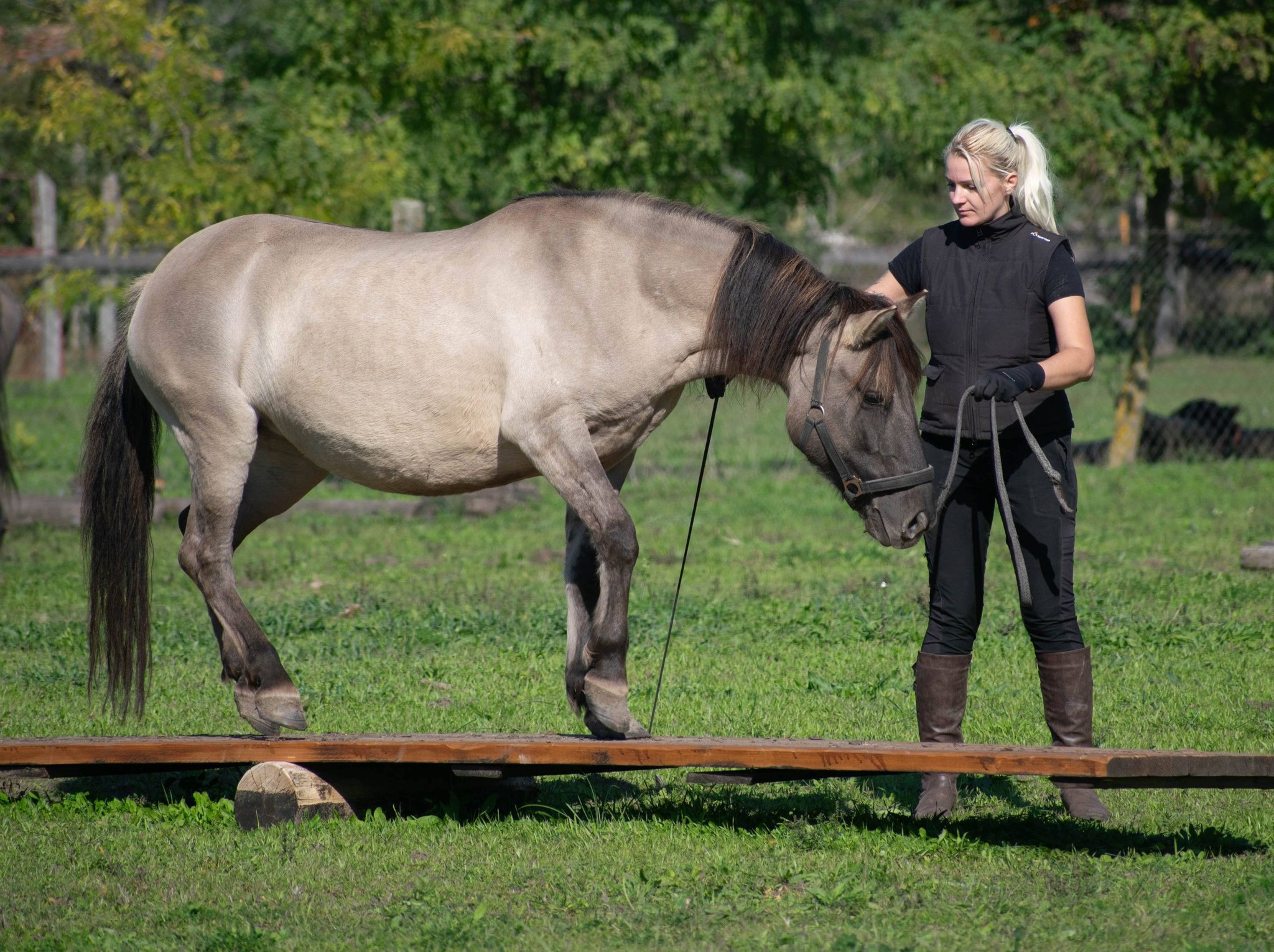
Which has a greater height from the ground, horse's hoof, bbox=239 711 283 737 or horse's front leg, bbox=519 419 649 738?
horse's front leg, bbox=519 419 649 738

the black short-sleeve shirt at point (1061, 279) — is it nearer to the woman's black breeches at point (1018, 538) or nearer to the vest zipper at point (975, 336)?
the vest zipper at point (975, 336)

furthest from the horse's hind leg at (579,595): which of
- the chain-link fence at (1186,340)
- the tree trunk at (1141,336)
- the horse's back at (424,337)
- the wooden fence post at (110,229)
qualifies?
the tree trunk at (1141,336)

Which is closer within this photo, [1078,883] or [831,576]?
[1078,883]

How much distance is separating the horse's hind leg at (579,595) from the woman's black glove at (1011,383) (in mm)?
1245

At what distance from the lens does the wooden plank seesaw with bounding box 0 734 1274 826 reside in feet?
11.7

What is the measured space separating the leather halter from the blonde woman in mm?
357

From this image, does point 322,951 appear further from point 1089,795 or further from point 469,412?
point 1089,795

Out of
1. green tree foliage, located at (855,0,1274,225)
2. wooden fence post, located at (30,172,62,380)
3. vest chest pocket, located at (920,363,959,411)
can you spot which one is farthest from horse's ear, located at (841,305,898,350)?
wooden fence post, located at (30,172,62,380)

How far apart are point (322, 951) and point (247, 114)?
388 inches

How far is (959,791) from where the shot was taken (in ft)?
15.3

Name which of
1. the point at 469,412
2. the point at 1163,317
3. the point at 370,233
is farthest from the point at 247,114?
the point at 1163,317

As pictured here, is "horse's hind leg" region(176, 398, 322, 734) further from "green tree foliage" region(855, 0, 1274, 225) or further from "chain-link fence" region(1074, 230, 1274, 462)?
"chain-link fence" region(1074, 230, 1274, 462)

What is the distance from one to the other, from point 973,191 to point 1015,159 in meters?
0.17

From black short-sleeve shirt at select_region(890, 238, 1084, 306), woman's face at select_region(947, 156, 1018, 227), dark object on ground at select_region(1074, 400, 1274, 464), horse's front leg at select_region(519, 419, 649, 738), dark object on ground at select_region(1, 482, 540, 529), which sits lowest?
dark object on ground at select_region(1, 482, 540, 529)
